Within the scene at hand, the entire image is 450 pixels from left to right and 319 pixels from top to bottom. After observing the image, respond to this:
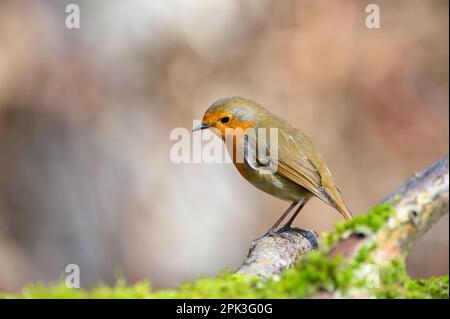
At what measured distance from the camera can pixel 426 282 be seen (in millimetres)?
2580

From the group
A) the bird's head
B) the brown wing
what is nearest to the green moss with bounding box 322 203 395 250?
the brown wing

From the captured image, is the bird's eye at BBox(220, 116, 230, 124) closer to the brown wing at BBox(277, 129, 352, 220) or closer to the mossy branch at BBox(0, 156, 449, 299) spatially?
the brown wing at BBox(277, 129, 352, 220)

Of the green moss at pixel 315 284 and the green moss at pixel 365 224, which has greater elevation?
the green moss at pixel 365 224

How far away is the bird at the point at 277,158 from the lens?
14.5 feet

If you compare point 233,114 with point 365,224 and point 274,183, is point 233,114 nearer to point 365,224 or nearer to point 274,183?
point 274,183

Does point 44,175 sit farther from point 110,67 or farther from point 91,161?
point 110,67

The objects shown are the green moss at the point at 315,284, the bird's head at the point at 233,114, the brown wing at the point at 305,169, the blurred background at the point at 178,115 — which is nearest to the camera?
the green moss at the point at 315,284

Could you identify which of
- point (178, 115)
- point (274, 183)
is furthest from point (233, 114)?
point (178, 115)

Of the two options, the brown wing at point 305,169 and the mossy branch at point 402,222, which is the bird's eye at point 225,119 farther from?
the mossy branch at point 402,222

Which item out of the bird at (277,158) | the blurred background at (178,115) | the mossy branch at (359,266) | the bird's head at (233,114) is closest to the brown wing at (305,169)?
the bird at (277,158)

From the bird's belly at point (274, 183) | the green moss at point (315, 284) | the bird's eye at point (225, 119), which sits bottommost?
the green moss at point (315, 284)

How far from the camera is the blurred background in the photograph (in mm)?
6633

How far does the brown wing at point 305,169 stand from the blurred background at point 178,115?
2.66 m
